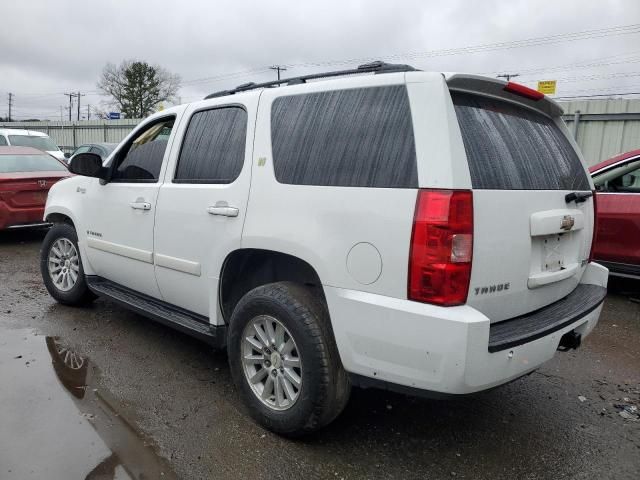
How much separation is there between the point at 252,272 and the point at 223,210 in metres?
0.44

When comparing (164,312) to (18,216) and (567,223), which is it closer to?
(567,223)

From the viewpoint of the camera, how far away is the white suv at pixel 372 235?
2.19 m

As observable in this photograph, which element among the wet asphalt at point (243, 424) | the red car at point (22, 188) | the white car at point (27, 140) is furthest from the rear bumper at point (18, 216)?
the white car at point (27, 140)

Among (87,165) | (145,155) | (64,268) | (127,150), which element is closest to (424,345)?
(145,155)

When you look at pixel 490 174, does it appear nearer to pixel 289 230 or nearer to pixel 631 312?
pixel 289 230

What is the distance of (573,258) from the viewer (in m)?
2.95

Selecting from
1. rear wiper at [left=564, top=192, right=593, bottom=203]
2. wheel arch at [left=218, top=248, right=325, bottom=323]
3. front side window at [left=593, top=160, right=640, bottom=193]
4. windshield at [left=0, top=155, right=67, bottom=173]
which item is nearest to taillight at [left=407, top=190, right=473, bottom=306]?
wheel arch at [left=218, top=248, right=325, bottom=323]

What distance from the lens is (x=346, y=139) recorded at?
2539mm

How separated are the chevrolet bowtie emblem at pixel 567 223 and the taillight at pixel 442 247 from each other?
82 cm

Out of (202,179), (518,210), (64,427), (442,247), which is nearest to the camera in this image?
(442,247)

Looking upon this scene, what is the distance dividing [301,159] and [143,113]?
53737 mm

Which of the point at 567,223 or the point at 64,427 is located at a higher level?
the point at 567,223

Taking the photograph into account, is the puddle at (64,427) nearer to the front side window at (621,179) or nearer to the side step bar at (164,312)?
the side step bar at (164,312)

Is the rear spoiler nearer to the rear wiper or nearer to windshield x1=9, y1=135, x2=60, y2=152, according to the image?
the rear wiper
